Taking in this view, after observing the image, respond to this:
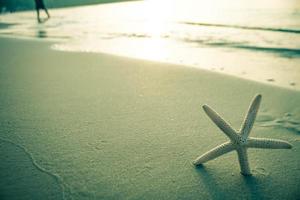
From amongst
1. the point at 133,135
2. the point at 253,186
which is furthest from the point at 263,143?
the point at 133,135

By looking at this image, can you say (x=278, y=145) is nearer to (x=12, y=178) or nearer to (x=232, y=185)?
(x=232, y=185)

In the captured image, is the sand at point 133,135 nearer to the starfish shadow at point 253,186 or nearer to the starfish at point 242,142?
the starfish shadow at point 253,186

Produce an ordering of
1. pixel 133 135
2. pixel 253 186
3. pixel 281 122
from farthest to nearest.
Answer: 1. pixel 281 122
2. pixel 133 135
3. pixel 253 186

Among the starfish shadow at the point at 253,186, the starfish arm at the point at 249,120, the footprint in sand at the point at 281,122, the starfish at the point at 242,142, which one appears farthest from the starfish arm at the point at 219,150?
the footprint in sand at the point at 281,122

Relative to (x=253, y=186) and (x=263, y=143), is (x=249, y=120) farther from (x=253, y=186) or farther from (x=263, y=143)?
(x=253, y=186)

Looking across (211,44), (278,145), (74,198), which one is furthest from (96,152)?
(211,44)

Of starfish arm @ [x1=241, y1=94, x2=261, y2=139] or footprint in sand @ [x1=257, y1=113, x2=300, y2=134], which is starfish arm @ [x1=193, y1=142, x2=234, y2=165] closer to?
starfish arm @ [x1=241, y1=94, x2=261, y2=139]
